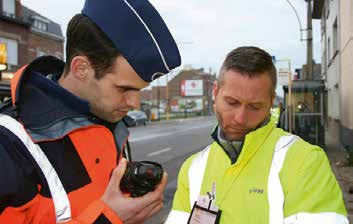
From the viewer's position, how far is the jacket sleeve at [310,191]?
1918mm

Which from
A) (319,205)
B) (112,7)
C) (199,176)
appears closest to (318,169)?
(319,205)

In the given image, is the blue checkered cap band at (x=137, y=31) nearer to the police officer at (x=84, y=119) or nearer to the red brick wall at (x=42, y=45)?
the police officer at (x=84, y=119)

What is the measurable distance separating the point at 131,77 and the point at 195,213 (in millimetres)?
875

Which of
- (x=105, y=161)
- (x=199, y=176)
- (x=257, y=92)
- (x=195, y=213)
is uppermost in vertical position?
(x=257, y=92)

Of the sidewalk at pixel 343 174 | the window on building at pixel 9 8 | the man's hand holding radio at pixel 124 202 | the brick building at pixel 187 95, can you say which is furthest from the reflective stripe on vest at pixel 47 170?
the brick building at pixel 187 95

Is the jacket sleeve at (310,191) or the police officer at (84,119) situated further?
the jacket sleeve at (310,191)

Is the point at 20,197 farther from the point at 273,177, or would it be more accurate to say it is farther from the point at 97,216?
the point at 273,177

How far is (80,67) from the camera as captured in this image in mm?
1808

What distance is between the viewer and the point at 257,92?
239cm

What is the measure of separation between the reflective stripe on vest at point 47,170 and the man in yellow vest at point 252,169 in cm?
88

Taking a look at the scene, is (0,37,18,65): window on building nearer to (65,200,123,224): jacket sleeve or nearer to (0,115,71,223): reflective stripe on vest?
(0,115,71,223): reflective stripe on vest

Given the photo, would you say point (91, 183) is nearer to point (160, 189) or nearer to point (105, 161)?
point (105, 161)

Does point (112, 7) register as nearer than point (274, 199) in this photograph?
Yes

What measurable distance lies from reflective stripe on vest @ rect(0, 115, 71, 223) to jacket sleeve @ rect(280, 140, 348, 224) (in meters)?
0.94
